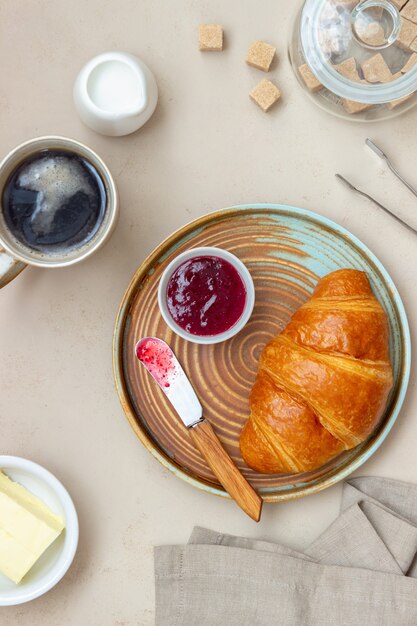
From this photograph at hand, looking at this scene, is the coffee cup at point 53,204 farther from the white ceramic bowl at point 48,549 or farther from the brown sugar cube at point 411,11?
the brown sugar cube at point 411,11

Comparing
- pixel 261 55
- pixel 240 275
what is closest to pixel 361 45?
pixel 261 55

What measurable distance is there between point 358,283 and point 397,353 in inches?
8.5

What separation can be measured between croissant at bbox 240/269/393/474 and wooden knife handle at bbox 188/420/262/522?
0.07 meters

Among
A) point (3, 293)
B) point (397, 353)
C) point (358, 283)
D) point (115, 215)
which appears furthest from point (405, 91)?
point (3, 293)

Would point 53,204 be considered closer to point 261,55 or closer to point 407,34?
point 261,55

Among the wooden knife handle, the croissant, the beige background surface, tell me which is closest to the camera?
the croissant

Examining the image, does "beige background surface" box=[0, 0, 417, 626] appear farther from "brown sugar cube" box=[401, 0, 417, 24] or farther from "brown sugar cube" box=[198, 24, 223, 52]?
"brown sugar cube" box=[401, 0, 417, 24]

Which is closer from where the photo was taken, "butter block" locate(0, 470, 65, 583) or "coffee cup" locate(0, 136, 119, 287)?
"coffee cup" locate(0, 136, 119, 287)

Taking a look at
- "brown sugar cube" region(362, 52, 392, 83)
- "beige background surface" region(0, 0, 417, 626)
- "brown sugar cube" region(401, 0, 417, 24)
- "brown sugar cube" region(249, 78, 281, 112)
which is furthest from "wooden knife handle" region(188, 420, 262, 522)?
"brown sugar cube" region(401, 0, 417, 24)

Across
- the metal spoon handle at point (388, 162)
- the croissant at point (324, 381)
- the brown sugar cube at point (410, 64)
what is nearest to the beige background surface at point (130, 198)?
the metal spoon handle at point (388, 162)

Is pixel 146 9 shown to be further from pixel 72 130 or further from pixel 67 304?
pixel 67 304

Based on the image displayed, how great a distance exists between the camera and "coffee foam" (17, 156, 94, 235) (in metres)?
1.44

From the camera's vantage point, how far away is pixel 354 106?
1.61 metres

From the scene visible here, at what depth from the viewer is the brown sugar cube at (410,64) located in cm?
157
